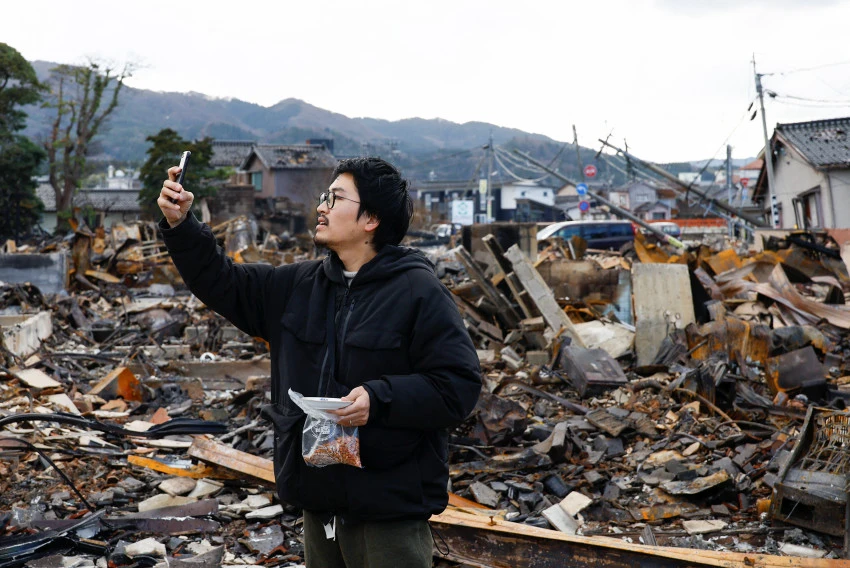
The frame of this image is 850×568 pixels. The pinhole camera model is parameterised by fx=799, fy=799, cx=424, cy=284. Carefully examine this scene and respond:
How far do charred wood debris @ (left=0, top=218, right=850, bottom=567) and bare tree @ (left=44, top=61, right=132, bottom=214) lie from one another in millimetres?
30061

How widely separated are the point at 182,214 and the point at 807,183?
97.2 ft

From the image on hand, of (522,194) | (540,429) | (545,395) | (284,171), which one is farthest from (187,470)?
(522,194)

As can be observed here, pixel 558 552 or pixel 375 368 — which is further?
pixel 558 552

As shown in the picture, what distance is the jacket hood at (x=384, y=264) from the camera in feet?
7.09

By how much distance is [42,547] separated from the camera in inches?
157

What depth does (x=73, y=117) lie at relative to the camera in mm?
40250

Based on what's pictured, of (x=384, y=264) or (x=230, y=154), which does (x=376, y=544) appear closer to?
(x=384, y=264)

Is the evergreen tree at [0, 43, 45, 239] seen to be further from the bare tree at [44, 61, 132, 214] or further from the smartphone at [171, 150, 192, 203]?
the smartphone at [171, 150, 192, 203]

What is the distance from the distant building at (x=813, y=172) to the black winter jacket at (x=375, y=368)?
89.0 ft

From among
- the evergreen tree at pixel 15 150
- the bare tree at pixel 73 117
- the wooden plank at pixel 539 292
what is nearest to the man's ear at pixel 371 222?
the wooden plank at pixel 539 292

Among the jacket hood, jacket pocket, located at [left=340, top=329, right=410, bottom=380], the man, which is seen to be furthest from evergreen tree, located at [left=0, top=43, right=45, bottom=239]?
jacket pocket, located at [left=340, top=329, right=410, bottom=380]

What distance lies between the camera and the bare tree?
128 ft

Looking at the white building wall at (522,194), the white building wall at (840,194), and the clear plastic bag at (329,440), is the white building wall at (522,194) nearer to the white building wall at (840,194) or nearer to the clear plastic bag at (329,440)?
the white building wall at (840,194)

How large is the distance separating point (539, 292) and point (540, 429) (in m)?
4.23
